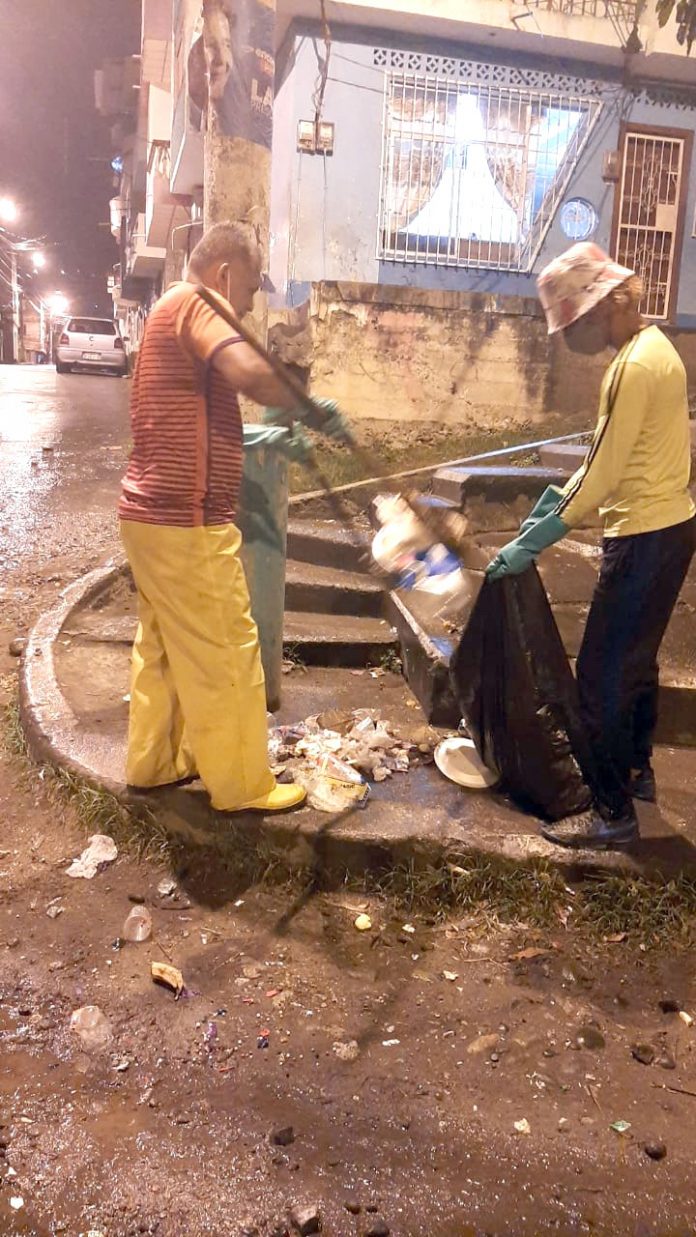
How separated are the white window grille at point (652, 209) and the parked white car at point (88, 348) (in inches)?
605

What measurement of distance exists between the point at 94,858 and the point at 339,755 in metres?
1.02

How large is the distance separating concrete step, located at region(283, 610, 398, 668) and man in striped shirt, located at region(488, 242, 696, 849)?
1687 mm

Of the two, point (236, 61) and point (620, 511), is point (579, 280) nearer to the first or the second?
point (620, 511)

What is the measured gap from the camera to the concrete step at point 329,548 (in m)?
5.64

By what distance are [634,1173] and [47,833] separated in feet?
7.42

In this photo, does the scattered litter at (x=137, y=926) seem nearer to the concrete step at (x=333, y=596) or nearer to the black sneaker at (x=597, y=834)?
the black sneaker at (x=597, y=834)

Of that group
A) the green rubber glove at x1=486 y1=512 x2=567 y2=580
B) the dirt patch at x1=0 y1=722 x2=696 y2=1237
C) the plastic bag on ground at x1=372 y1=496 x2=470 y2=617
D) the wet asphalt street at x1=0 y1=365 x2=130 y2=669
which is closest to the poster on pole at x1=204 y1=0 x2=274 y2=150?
the plastic bag on ground at x1=372 y1=496 x2=470 y2=617

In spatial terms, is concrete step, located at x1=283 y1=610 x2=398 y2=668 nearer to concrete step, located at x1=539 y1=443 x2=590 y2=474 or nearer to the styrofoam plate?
the styrofoam plate

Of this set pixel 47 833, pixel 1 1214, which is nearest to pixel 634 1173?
pixel 1 1214

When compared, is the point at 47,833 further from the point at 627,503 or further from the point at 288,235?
the point at 288,235

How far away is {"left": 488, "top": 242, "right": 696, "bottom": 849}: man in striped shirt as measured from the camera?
287cm

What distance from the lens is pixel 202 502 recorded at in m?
2.81

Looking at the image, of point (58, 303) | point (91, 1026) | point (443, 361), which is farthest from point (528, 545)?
point (58, 303)

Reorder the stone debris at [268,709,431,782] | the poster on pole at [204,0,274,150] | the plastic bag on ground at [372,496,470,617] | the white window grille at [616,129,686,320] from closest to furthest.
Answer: the plastic bag on ground at [372,496,470,617], the stone debris at [268,709,431,782], the poster on pole at [204,0,274,150], the white window grille at [616,129,686,320]
